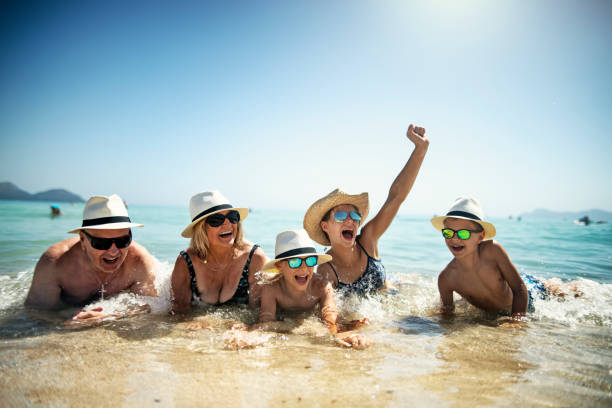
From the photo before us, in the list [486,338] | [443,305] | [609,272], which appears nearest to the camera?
[486,338]

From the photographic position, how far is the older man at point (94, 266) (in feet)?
13.8

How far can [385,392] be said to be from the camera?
8.29 ft

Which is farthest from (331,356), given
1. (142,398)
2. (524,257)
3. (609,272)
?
(524,257)

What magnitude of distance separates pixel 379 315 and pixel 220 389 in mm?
2834

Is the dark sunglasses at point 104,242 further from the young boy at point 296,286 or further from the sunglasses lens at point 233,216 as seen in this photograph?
the young boy at point 296,286

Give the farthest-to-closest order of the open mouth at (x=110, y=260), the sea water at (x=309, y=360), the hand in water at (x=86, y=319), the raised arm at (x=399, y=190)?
the raised arm at (x=399, y=190) → the open mouth at (x=110, y=260) → the hand in water at (x=86, y=319) → the sea water at (x=309, y=360)

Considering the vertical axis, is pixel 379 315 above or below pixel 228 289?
below

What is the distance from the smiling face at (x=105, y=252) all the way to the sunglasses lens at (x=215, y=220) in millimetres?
1033

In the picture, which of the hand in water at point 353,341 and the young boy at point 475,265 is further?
the young boy at point 475,265

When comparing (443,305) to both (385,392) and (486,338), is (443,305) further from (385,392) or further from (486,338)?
(385,392)

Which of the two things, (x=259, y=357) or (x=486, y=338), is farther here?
(x=486, y=338)

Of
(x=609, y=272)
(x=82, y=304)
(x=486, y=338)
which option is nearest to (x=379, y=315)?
(x=486, y=338)

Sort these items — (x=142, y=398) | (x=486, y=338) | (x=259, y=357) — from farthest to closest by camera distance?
(x=486, y=338), (x=259, y=357), (x=142, y=398)

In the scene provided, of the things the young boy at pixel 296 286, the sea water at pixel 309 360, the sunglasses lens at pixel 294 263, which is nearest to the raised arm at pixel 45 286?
the sea water at pixel 309 360
